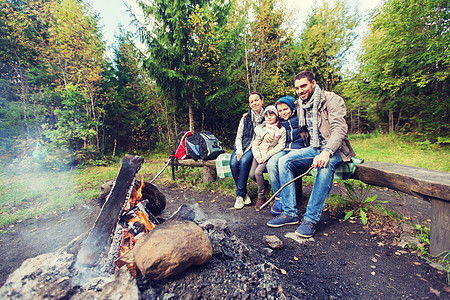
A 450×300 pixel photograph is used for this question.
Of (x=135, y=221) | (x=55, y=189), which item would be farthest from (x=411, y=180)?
(x=55, y=189)

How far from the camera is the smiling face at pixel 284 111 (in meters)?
2.91

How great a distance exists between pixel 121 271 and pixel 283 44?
1169cm

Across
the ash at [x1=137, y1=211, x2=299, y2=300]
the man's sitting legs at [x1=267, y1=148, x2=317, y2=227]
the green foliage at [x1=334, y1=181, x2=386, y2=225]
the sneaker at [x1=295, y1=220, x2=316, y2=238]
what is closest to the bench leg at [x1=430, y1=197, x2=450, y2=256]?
the green foliage at [x1=334, y1=181, x2=386, y2=225]

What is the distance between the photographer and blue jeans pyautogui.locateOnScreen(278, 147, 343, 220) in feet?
7.23

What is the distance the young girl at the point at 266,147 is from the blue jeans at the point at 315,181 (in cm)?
38

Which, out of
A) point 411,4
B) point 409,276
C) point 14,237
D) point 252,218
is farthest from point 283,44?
point 14,237

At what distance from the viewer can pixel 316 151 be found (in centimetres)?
252

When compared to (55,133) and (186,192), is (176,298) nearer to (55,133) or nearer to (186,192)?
(186,192)

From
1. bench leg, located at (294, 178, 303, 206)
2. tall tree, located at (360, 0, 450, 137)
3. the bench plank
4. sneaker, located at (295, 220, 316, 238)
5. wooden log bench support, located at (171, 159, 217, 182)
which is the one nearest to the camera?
the bench plank

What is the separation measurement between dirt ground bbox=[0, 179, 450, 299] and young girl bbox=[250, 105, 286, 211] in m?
0.39

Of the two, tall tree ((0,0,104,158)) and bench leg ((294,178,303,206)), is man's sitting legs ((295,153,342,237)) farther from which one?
tall tree ((0,0,104,158))

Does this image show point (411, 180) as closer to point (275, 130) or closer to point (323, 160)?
point (323, 160)

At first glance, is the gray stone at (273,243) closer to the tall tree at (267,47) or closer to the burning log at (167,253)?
the burning log at (167,253)

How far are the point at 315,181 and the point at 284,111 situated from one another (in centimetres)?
116
